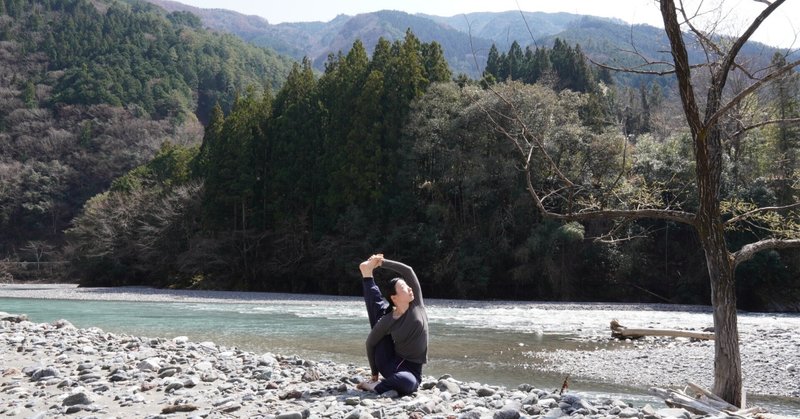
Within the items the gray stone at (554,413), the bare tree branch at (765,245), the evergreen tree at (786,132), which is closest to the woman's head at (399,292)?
the gray stone at (554,413)

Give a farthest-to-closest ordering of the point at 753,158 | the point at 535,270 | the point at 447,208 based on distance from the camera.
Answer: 1. the point at 447,208
2. the point at 535,270
3. the point at 753,158

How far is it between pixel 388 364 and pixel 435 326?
36.3ft

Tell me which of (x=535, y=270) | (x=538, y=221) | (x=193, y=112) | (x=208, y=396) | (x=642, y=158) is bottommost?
(x=208, y=396)

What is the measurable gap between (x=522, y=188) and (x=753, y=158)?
9.50m

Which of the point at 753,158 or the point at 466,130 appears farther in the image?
the point at 466,130

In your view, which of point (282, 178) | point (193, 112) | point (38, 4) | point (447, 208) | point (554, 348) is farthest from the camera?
point (38, 4)

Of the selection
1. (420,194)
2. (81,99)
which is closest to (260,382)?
(420,194)

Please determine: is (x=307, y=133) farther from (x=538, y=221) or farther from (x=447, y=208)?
(x=538, y=221)

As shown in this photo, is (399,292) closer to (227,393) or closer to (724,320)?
(227,393)

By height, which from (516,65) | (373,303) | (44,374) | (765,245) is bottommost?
(44,374)

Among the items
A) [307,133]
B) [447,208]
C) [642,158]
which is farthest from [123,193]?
[642,158]

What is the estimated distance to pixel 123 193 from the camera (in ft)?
148

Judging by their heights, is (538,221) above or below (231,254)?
above

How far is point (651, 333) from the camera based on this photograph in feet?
44.7
